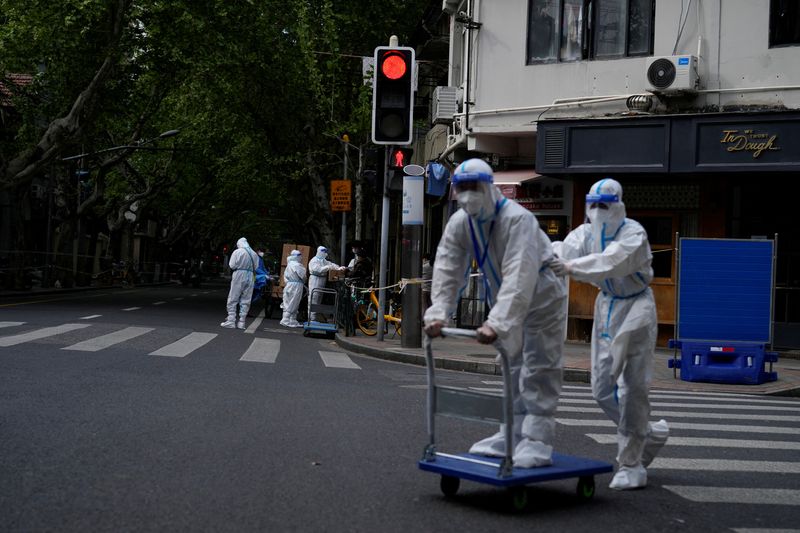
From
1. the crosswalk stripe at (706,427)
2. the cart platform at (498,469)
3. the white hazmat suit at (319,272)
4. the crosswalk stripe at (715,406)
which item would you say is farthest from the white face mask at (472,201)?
the white hazmat suit at (319,272)

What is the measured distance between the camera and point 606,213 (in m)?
6.65

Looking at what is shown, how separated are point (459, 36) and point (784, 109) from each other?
1023 cm

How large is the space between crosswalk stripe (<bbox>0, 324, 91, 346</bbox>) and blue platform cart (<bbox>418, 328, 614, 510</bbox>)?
383 inches

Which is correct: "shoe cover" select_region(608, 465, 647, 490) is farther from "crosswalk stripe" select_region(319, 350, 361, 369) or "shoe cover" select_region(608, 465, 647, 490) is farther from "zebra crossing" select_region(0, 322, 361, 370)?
"crosswalk stripe" select_region(319, 350, 361, 369)

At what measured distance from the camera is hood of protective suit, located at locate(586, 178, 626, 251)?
663 centimetres

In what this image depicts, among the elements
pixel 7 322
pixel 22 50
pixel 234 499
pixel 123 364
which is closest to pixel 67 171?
pixel 22 50

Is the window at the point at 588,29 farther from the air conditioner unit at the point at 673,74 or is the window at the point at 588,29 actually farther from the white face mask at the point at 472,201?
the white face mask at the point at 472,201

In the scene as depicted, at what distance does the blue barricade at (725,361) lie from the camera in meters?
14.6

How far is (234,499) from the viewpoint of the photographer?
18.6ft

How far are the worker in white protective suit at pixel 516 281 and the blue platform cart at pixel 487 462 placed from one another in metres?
0.14

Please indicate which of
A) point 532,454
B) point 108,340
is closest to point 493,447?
point 532,454

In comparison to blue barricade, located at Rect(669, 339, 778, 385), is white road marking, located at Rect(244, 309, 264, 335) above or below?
below

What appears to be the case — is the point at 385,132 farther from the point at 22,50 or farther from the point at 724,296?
the point at 22,50

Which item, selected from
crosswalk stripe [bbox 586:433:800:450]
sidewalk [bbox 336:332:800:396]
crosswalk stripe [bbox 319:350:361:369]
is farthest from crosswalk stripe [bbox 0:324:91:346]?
crosswalk stripe [bbox 586:433:800:450]
